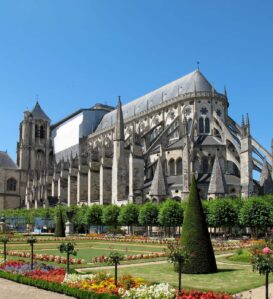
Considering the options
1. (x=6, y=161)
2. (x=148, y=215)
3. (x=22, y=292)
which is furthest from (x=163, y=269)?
(x=6, y=161)

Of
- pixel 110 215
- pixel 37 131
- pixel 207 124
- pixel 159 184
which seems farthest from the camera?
pixel 37 131

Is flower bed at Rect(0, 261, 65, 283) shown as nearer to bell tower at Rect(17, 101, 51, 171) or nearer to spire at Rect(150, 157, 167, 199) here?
spire at Rect(150, 157, 167, 199)

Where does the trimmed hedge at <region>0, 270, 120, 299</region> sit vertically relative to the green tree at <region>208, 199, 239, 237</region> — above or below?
below

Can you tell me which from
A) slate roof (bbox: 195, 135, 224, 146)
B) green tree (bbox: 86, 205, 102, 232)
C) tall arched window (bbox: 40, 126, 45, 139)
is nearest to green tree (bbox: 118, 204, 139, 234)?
green tree (bbox: 86, 205, 102, 232)

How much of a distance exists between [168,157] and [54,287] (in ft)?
146

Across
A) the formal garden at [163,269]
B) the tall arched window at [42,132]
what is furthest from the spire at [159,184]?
the tall arched window at [42,132]

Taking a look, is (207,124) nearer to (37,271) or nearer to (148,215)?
(148,215)

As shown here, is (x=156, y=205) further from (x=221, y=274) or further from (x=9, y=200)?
(x=9, y=200)

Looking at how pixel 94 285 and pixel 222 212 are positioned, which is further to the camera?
pixel 222 212

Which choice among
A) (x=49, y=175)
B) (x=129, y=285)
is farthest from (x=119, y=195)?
(x=129, y=285)

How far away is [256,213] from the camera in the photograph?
1473 inches

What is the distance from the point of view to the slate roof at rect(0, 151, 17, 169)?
95.6 meters

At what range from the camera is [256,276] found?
15.6m

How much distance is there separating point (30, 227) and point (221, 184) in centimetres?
3223
